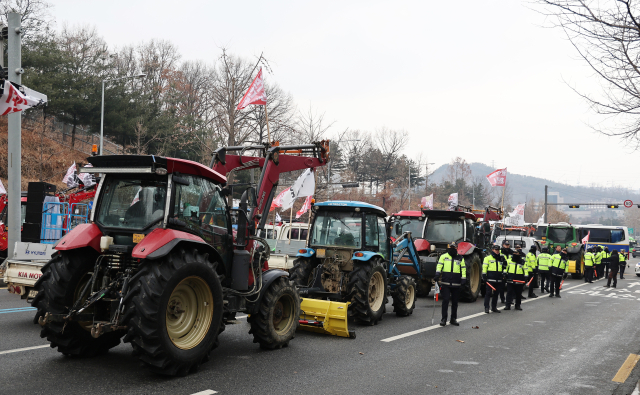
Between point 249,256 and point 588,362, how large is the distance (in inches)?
216

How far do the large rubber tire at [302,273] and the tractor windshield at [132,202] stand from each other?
4.88 metres

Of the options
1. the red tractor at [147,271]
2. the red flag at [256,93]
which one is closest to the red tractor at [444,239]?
the red flag at [256,93]

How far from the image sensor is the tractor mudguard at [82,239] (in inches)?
255

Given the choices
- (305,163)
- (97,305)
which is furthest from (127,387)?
(305,163)

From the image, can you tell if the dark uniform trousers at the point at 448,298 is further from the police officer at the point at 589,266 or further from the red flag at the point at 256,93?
the police officer at the point at 589,266

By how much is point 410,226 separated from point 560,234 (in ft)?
60.6

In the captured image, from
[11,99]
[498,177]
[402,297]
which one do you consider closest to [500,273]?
[402,297]

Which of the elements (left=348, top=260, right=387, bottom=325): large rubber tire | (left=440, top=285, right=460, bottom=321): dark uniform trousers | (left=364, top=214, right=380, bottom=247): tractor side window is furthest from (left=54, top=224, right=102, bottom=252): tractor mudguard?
(left=440, top=285, right=460, bottom=321): dark uniform trousers

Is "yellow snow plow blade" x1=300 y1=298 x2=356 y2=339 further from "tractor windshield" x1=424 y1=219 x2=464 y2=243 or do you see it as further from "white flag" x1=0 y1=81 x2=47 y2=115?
"tractor windshield" x1=424 y1=219 x2=464 y2=243

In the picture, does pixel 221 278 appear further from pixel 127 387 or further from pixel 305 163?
pixel 305 163

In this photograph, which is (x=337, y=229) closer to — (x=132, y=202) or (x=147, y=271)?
(x=132, y=202)

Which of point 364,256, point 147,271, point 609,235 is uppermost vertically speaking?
point 147,271

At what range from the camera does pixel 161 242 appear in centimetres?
620

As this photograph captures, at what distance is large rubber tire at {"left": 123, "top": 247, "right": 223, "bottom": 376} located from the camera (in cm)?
593
